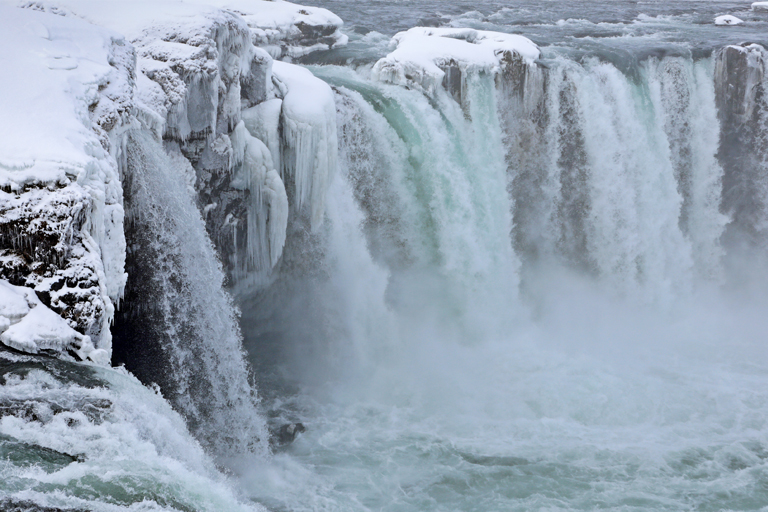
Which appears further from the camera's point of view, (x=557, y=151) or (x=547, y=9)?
(x=547, y=9)

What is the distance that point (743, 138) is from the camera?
15.2 m

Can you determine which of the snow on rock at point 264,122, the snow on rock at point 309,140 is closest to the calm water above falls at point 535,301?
the snow on rock at point 309,140

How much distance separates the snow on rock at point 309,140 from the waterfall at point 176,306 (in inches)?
72.0

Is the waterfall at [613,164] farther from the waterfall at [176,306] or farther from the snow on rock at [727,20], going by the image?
the waterfall at [176,306]

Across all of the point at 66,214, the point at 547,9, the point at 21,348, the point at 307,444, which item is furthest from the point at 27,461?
the point at 547,9

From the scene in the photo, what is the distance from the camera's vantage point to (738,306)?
49.9ft

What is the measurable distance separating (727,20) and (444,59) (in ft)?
36.5

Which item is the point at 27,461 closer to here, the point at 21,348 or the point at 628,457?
the point at 21,348

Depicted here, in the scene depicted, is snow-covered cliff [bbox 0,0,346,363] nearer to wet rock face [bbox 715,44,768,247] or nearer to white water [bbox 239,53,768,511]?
white water [bbox 239,53,768,511]

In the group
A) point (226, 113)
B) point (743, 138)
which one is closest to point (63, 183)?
point (226, 113)

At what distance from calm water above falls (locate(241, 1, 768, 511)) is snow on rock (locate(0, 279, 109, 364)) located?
3725 mm

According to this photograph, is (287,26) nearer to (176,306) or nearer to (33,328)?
(176,306)

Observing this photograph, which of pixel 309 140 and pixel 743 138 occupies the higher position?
pixel 309 140

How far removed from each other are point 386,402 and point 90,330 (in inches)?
239
